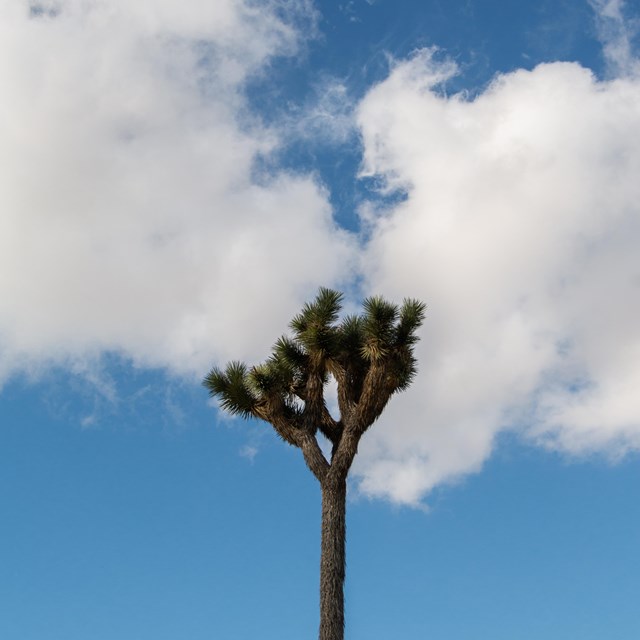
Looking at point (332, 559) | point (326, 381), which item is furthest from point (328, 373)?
point (332, 559)

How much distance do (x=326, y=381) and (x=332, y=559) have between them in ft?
12.3

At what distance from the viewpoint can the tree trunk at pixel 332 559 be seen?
15.6 m

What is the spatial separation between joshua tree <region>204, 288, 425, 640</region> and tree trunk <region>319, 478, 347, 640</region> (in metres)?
0.02

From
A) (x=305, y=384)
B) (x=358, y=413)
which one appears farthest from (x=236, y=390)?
(x=358, y=413)

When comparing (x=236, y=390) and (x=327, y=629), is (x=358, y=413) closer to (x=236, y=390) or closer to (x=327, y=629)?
(x=236, y=390)

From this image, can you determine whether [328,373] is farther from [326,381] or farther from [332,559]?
[332,559]

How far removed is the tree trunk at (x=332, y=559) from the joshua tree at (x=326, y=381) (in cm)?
2

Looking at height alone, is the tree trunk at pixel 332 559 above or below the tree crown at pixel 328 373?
below

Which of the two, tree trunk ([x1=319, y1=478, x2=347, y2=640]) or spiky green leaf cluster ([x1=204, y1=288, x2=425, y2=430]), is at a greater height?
spiky green leaf cluster ([x1=204, y1=288, x2=425, y2=430])

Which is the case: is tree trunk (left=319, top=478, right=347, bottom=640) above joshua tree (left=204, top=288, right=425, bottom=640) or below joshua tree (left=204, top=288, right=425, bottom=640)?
below

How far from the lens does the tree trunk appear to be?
15586mm

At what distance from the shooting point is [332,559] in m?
16.1

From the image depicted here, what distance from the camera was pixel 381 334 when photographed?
16.9 metres

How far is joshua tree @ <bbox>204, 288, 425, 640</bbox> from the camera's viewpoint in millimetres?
16594
